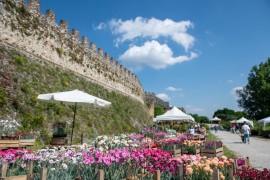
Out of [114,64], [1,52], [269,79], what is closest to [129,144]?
[1,52]

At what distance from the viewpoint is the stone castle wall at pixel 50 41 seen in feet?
42.8

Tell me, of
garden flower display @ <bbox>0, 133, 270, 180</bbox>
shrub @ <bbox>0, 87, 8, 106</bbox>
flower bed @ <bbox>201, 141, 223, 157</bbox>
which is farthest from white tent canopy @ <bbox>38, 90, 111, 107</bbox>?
garden flower display @ <bbox>0, 133, 270, 180</bbox>

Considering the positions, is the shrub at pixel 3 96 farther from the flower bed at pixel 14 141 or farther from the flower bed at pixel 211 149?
the flower bed at pixel 211 149

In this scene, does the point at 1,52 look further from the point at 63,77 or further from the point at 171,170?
the point at 171,170

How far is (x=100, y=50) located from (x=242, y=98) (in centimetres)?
3723

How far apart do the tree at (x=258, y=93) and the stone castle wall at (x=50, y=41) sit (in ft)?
102

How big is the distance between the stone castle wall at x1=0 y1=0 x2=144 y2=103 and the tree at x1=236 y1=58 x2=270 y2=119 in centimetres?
3106

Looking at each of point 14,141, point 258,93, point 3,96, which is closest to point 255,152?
point 14,141

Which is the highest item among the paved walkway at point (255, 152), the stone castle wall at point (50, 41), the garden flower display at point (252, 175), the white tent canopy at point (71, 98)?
the stone castle wall at point (50, 41)

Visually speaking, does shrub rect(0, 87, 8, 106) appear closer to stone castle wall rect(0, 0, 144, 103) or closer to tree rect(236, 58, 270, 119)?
stone castle wall rect(0, 0, 144, 103)

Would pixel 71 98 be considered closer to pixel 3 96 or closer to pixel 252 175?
pixel 3 96

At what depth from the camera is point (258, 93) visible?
45719 millimetres

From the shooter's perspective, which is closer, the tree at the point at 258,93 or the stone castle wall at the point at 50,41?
the stone castle wall at the point at 50,41

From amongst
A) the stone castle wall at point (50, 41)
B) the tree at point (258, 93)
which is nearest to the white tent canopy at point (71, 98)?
the stone castle wall at point (50, 41)
